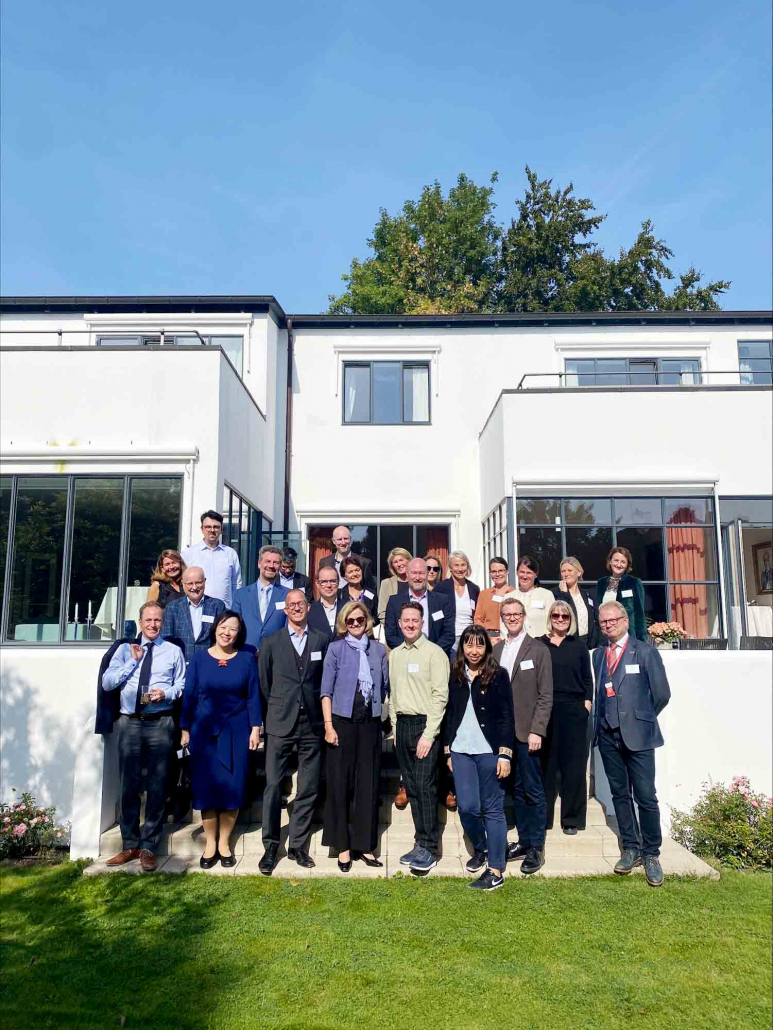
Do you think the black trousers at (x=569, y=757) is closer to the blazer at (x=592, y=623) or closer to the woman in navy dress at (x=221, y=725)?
the blazer at (x=592, y=623)

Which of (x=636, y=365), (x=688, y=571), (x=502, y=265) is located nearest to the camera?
(x=688, y=571)

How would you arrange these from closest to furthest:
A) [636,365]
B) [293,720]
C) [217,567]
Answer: [293,720]
[217,567]
[636,365]

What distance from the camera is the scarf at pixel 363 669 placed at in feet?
20.1

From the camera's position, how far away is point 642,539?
1153cm


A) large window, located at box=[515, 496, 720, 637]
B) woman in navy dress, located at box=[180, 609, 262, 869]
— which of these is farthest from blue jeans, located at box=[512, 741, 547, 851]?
large window, located at box=[515, 496, 720, 637]

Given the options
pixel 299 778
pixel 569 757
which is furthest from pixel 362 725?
pixel 569 757

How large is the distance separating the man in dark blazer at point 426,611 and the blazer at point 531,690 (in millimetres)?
969

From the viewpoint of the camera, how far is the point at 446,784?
23.1 ft

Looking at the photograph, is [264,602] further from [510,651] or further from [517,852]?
[517,852]

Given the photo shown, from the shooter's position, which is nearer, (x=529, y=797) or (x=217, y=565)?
(x=529, y=797)

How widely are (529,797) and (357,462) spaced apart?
8650 millimetres

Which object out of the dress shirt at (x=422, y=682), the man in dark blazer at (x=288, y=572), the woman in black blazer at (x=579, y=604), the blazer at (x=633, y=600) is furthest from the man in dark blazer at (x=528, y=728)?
the man in dark blazer at (x=288, y=572)

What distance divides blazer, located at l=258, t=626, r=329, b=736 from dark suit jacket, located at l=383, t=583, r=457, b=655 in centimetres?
99

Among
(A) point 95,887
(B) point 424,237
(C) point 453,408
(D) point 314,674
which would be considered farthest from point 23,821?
(B) point 424,237
